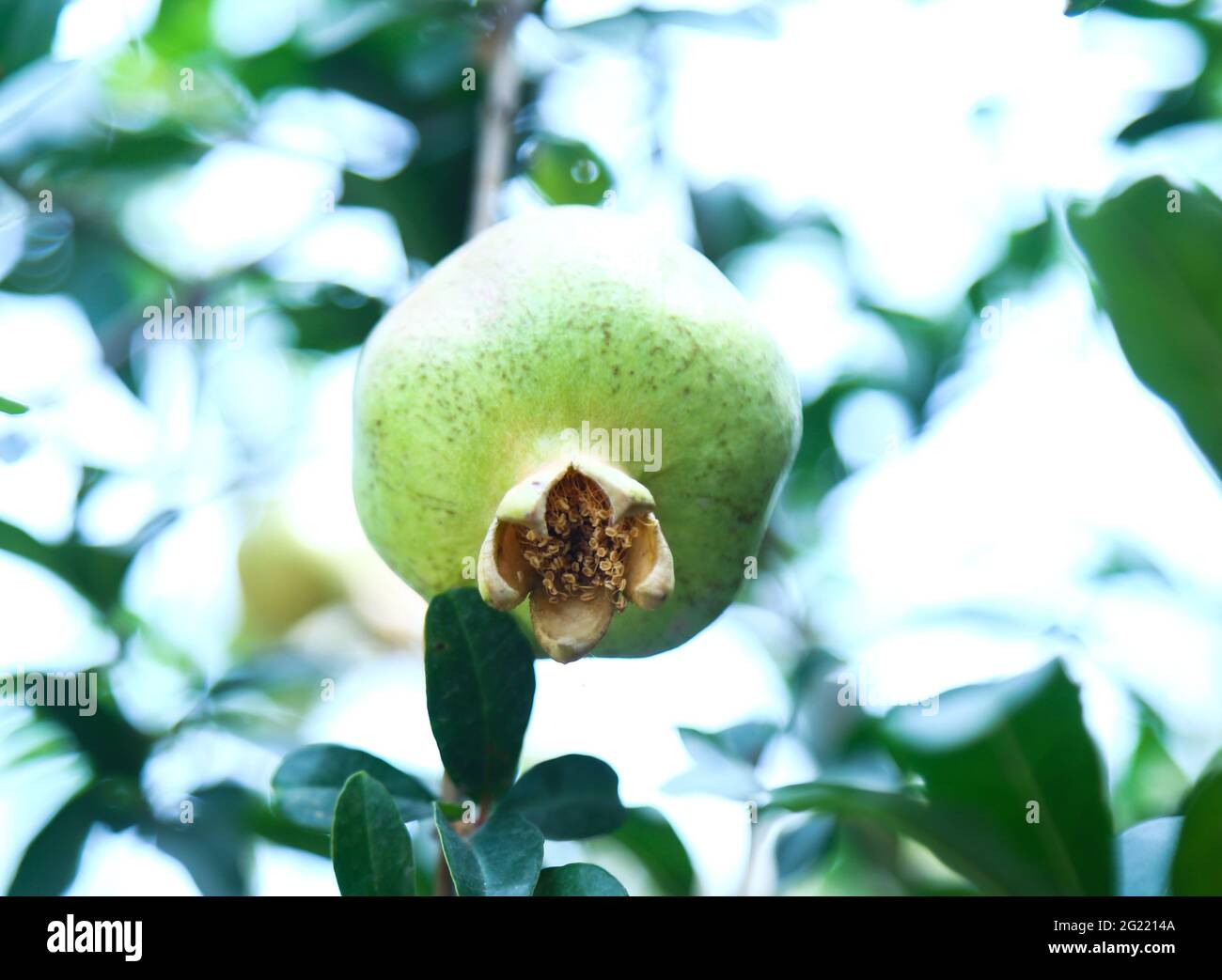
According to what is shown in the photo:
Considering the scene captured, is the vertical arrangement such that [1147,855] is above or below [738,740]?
above

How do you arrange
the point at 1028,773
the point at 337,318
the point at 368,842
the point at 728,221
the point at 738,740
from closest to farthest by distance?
the point at 368,842
the point at 1028,773
the point at 738,740
the point at 337,318
the point at 728,221

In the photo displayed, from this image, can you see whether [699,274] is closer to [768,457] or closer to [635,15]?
[768,457]

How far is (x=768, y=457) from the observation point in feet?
3.40

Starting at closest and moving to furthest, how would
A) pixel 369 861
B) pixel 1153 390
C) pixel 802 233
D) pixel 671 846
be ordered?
1. pixel 369 861
2. pixel 1153 390
3. pixel 671 846
4. pixel 802 233

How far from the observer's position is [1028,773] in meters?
0.99

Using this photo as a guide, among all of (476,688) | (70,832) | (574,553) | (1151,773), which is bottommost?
(1151,773)

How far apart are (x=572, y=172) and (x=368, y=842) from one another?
124 cm

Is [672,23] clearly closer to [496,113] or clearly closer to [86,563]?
[496,113]

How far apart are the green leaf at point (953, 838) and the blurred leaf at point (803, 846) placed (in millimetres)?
627

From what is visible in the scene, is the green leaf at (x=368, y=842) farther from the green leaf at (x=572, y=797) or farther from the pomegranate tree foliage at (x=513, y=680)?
the green leaf at (x=572, y=797)

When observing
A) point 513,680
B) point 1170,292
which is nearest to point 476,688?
point 513,680

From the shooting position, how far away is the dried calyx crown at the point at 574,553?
3.12 ft

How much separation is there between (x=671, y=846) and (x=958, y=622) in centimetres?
53
